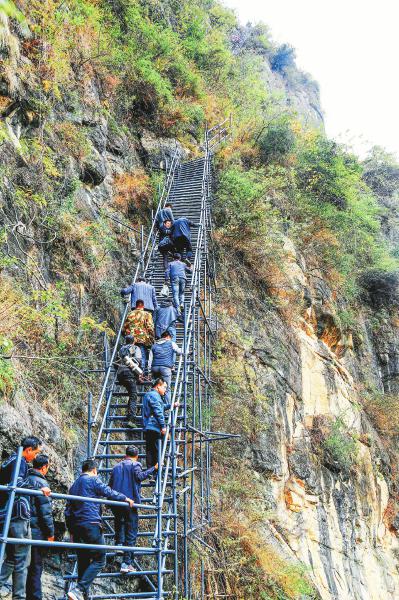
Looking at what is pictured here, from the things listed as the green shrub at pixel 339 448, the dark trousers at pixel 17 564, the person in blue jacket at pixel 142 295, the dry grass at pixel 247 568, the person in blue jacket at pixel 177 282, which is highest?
the person in blue jacket at pixel 177 282

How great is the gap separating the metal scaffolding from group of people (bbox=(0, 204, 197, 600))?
17 centimetres

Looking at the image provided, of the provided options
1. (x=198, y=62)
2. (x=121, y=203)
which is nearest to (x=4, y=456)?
(x=121, y=203)

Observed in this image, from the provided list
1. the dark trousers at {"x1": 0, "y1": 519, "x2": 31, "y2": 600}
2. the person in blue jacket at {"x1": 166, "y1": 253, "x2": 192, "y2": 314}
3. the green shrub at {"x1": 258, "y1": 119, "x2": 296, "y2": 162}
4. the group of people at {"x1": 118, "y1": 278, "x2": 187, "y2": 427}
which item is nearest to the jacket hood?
the dark trousers at {"x1": 0, "y1": 519, "x2": 31, "y2": 600}

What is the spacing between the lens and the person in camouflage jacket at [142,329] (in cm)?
836

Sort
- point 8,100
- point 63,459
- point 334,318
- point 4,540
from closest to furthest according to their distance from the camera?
point 4,540
point 63,459
point 8,100
point 334,318

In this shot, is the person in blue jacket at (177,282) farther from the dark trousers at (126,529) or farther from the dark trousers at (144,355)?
the dark trousers at (126,529)

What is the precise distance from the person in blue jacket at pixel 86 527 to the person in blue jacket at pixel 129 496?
0.57 m

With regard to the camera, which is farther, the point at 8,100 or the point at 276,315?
the point at 276,315

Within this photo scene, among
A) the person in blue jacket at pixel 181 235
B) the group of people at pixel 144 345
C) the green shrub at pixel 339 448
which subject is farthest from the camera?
the green shrub at pixel 339 448

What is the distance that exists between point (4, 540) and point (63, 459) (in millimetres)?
2899

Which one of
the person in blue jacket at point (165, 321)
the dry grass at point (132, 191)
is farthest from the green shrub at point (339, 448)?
the dry grass at point (132, 191)

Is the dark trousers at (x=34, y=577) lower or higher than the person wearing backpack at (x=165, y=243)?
lower

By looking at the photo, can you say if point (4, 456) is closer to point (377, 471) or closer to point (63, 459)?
point (63, 459)

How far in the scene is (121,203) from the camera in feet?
40.7
